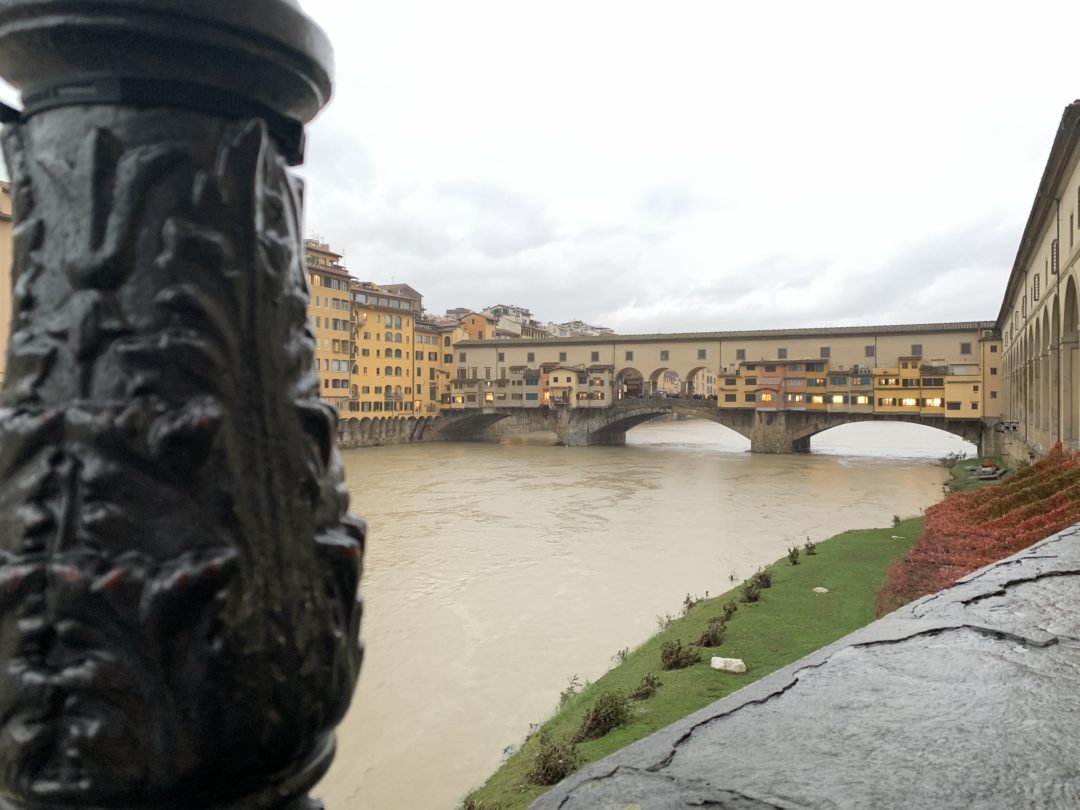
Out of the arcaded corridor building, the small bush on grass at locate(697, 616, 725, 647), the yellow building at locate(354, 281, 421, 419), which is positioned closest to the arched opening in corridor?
the arcaded corridor building

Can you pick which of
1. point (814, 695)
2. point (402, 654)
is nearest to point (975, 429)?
point (402, 654)

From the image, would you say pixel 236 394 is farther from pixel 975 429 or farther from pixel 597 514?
pixel 975 429

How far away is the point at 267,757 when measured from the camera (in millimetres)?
863

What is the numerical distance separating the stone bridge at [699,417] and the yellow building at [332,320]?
31.7 feet

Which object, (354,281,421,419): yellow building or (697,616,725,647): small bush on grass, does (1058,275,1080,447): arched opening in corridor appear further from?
(354,281,421,419): yellow building

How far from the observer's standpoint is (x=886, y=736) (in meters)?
1.63

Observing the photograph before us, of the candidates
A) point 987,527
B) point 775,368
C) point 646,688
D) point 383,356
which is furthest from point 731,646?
point 383,356

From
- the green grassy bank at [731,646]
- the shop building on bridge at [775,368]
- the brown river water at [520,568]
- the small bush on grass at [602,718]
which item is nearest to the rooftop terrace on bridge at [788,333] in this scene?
the shop building on bridge at [775,368]

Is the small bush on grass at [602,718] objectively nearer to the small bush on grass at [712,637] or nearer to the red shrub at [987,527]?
the small bush on grass at [712,637]

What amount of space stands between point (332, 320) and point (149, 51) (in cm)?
4277

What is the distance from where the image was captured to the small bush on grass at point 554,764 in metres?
4.93

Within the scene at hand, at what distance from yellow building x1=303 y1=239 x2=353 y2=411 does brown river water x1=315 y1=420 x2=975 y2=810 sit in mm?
9265

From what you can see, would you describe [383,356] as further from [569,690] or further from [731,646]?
[731,646]

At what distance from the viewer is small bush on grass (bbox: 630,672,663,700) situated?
621 centimetres
